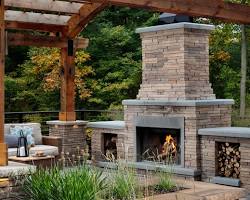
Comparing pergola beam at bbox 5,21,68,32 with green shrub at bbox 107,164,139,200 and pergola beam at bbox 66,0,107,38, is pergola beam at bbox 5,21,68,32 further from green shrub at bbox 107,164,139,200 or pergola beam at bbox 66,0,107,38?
green shrub at bbox 107,164,139,200

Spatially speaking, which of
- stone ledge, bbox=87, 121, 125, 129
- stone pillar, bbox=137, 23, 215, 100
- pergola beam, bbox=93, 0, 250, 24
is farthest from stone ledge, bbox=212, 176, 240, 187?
pergola beam, bbox=93, 0, 250, 24

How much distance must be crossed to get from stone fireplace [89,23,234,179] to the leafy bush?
9.45ft

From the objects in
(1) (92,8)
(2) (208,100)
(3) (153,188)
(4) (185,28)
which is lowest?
(3) (153,188)

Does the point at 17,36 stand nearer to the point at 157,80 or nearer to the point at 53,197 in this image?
the point at 157,80

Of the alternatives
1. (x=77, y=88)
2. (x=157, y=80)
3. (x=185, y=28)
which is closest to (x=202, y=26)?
(x=185, y=28)

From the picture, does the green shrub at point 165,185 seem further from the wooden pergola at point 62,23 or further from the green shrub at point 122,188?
the wooden pergola at point 62,23

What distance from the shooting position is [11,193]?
489 cm

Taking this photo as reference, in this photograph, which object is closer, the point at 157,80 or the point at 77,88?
the point at 157,80

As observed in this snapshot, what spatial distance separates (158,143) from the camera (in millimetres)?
8203

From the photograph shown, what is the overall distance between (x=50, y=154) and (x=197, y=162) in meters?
2.78

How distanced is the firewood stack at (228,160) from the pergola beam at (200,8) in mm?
1851

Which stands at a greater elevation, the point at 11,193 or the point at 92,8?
the point at 92,8

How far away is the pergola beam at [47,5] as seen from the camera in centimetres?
857

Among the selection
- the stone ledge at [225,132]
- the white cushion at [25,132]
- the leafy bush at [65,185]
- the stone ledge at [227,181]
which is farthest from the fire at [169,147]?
the leafy bush at [65,185]
